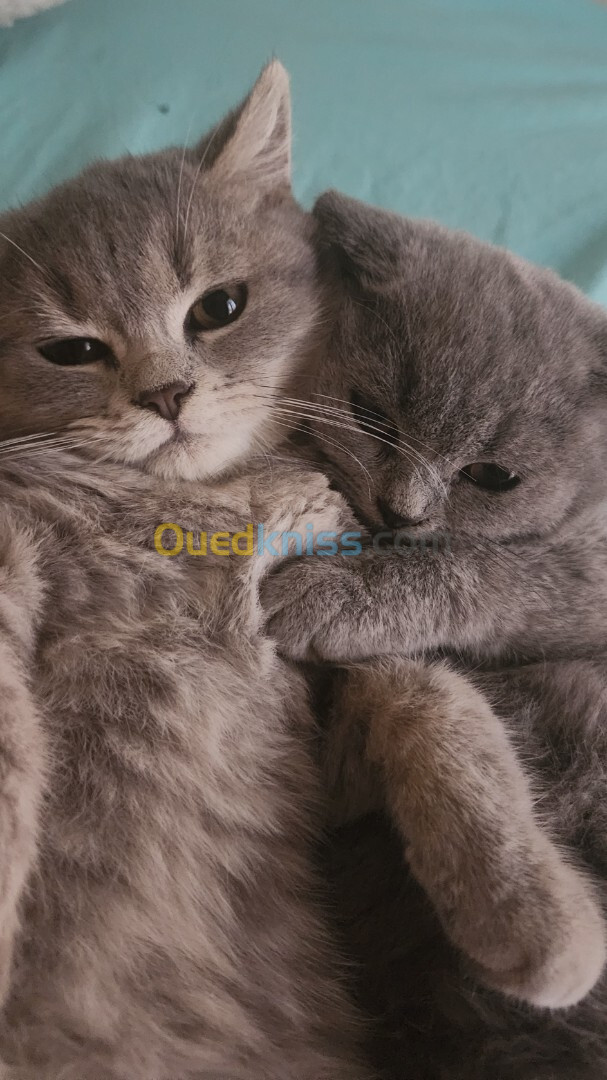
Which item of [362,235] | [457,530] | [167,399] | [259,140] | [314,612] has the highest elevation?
[259,140]

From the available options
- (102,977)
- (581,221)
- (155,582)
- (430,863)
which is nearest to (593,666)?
(430,863)

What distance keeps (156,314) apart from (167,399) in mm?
128

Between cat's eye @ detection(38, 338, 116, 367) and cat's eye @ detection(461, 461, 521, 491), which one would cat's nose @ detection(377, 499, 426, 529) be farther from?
cat's eye @ detection(38, 338, 116, 367)

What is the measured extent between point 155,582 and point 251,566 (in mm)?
126

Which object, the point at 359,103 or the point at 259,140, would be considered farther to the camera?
the point at 359,103

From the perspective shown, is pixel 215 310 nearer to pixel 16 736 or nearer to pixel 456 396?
pixel 456 396

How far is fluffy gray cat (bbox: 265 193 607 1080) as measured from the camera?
3.20ft

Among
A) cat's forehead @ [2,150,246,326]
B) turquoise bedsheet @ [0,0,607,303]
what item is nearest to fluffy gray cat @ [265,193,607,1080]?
cat's forehead @ [2,150,246,326]

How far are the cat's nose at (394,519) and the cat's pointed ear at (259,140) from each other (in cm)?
55

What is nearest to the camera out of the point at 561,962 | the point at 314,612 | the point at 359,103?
Answer: the point at 561,962

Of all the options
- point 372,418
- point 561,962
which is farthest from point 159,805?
point 372,418

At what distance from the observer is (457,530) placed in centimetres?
115

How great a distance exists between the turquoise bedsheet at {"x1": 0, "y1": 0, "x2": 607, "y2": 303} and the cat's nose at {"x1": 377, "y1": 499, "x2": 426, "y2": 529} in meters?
0.93

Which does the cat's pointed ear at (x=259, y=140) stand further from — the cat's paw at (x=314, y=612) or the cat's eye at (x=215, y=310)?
the cat's paw at (x=314, y=612)
